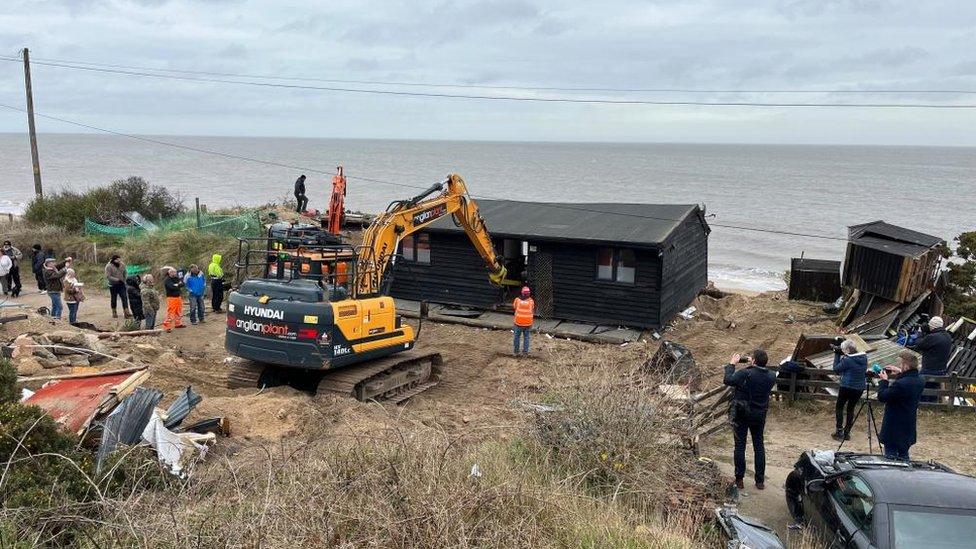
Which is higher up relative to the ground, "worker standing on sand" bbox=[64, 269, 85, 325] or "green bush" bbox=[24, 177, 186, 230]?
"green bush" bbox=[24, 177, 186, 230]

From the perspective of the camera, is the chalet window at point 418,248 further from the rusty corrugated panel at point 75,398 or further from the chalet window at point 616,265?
the rusty corrugated panel at point 75,398

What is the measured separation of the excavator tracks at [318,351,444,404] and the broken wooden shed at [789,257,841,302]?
43.3 ft

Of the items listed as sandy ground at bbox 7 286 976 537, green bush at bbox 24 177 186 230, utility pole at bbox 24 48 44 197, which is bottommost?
sandy ground at bbox 7 286 976 537

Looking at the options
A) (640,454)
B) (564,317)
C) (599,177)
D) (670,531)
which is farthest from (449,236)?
(599,177)

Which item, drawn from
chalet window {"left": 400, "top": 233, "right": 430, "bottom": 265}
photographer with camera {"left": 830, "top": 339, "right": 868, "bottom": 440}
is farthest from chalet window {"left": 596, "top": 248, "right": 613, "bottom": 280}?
photographer with camera {"left": 830, "top": 339, "right": 868, "bottom": 440}

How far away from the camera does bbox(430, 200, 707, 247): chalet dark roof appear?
18344mm

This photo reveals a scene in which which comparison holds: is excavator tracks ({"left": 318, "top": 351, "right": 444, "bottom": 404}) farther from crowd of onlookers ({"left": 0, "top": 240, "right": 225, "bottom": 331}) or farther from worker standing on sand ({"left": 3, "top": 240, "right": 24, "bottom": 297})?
worker standing on sand ({"left": 3, "top": 240, "right": 24, "bottom": 297})

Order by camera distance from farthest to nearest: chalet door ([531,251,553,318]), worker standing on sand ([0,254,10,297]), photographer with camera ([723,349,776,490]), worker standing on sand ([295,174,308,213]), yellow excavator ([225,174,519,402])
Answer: worker standing on sand ([295,174,308,213]), worker standing on sand ([0,254,10,297]), chalet door ([531,251,553,318]), yellow excavator ([225,174,519,402]), photographer with camera ([723,349,776,490])

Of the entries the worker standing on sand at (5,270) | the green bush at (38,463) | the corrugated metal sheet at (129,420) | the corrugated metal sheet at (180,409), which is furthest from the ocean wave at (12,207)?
the green bush at (38,463)

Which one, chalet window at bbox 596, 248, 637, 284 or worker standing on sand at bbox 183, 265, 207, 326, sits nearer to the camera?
worker standing on sand at bbox 183, 265, 207, 326

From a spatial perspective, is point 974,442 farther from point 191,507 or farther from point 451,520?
point 191,507

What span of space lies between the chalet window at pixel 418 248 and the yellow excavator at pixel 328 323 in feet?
19.5

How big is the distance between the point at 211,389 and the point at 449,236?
8.67 m

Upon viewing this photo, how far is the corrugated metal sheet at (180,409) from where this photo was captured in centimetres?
888
